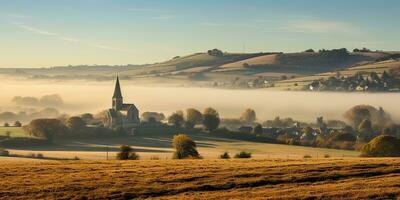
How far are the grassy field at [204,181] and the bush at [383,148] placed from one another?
3457 cm

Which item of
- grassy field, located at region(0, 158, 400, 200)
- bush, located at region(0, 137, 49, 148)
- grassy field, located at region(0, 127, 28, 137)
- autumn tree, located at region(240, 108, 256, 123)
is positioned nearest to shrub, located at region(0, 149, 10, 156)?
bush, located at region(0, 137, 49, 148)

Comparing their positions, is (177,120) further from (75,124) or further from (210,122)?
(75,124)

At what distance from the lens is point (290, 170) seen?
157ft

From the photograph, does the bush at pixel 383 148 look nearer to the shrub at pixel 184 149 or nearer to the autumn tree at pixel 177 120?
the shrub at pixel 184 149

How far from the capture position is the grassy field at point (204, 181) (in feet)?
128

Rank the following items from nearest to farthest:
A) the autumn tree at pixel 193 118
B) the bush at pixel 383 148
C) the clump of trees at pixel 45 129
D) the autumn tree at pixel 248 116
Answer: the bush at pixel 383 148 < the clump of trees at pixel 45 129 < the autumn tree at pixel 193 118 < the autumn tree at pixel 248 116

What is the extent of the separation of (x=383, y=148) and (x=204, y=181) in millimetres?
50882

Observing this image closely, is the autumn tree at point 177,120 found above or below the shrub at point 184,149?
above

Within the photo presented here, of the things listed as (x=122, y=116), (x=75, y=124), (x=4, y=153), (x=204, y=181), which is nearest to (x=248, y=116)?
(x=122, y=116)

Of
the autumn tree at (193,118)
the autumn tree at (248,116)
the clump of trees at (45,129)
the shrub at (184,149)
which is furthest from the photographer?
the autumn tree at (248,116)

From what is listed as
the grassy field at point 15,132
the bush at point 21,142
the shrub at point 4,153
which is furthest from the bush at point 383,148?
the grassy field at point 15,132

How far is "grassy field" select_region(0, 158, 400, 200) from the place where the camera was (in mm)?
38875

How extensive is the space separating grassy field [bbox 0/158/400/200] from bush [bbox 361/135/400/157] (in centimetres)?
3457

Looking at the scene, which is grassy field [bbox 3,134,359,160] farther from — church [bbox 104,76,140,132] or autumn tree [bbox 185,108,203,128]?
church [bbox 104,76,140,132]
